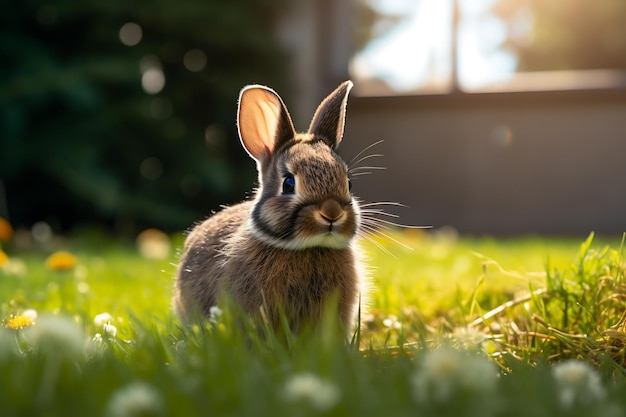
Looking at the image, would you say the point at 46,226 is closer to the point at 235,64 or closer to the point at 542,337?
the point at 235,64

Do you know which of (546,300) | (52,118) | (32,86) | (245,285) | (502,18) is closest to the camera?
(245,285)

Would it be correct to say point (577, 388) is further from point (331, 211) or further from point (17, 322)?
point (17, 322)

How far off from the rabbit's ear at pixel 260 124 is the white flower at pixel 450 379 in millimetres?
1247

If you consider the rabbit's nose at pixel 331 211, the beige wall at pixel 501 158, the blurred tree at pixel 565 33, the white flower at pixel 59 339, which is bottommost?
the beige wall at pixel 501 158

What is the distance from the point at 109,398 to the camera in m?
1.09

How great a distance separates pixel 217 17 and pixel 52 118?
6.10 ft

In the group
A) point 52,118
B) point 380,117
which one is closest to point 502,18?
point 380,117

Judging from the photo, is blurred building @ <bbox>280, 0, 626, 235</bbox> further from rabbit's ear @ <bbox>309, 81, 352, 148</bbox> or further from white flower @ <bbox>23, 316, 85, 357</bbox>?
white flower @ <bbox>23, 316, 85, 357</bbox>

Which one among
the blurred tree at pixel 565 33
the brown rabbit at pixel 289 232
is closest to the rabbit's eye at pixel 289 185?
the brown rabbit at pixel 289 232

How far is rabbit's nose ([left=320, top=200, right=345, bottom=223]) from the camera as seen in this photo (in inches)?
75.4

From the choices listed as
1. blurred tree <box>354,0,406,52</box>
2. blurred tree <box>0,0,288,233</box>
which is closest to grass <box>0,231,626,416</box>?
blurred tree <box>0,0,288,233</box>

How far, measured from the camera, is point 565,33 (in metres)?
8.36

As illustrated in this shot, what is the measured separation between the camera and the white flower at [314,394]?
1.02 metres

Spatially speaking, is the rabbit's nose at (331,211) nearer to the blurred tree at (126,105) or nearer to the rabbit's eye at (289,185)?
the rabbit's eye at (289,185)
